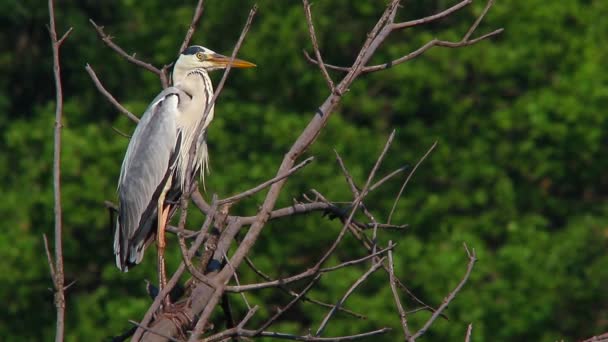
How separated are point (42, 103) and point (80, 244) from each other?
3141mm

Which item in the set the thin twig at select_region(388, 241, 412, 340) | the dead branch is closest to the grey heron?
the dead branch

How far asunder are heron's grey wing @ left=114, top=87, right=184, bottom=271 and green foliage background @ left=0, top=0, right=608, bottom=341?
599cm

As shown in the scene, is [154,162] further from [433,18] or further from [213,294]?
[213,294]

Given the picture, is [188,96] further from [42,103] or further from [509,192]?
[42,103]

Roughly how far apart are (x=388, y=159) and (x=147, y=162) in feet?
27.4

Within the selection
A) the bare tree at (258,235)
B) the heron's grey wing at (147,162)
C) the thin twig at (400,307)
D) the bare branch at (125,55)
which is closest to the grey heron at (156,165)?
the heron's grey wing at (147,162)

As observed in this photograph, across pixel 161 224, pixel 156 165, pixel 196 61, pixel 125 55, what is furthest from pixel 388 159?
pixel 125 55

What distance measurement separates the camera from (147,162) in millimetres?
5871

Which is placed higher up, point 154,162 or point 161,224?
point 154,162

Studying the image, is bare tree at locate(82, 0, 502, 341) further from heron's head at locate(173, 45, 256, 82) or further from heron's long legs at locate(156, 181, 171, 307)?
heron's head at locate(173, 45, 256, 82)

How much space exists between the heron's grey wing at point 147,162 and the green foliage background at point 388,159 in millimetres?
5991

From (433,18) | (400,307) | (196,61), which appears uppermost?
(433,18)

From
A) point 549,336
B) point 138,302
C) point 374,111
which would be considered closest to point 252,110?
point 374,111

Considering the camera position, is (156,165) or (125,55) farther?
(156,165)
